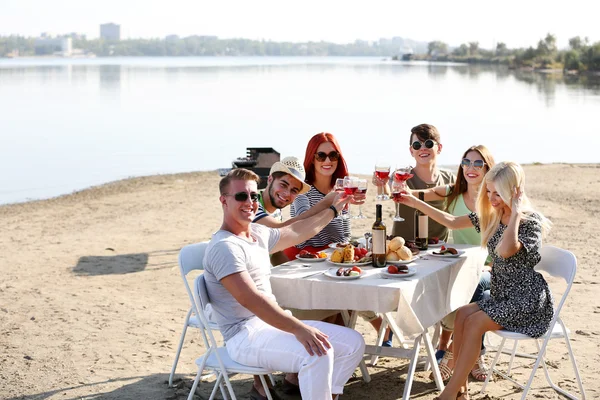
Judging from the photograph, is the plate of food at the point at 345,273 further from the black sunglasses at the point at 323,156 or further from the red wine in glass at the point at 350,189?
the black sunglasses at the point at 323,156

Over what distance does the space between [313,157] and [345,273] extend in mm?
1251

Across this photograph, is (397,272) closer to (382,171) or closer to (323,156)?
(382,171)

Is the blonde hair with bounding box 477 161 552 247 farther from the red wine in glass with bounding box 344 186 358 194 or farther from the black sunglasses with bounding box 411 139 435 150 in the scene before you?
the black sunglasses with bounding box 411 139 435 150

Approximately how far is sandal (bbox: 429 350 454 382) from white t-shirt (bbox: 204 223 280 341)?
56.4 inches

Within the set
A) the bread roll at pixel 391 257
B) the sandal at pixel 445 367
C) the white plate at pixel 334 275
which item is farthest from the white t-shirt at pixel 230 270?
the sandal at pixel 445 367

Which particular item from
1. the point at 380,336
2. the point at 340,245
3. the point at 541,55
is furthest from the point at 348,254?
the point at 541,55

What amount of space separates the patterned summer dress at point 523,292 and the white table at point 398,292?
26 cm

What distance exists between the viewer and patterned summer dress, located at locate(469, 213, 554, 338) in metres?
4.26

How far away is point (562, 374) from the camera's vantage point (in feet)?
16.6

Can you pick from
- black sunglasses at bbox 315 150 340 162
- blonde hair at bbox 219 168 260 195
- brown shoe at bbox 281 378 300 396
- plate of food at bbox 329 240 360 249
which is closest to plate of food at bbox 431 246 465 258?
plate of food at bbox 329 240 360 249

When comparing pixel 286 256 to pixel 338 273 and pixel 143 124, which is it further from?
pixel 143 124

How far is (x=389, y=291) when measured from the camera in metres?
3.97

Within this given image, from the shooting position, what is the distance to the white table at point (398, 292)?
4.02 m

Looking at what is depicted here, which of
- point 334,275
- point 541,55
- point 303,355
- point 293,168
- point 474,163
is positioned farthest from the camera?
point 541,55
